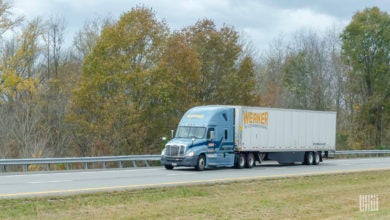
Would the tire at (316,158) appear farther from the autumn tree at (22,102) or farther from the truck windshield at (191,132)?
the autumn tree at (22,102)

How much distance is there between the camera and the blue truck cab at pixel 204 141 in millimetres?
30328

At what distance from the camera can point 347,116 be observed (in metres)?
74.4

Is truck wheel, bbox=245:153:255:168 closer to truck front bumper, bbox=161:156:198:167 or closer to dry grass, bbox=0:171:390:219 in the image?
truck front bumper, bbox=161:156:198:167

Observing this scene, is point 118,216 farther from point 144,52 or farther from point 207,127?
point 144,52

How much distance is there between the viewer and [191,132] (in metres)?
31.5

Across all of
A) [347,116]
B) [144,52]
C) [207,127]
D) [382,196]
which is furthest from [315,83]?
[382,196]

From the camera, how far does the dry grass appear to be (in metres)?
15.3

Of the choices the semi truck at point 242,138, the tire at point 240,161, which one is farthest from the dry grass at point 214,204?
the tire at point 240,161

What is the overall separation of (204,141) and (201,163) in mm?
1076

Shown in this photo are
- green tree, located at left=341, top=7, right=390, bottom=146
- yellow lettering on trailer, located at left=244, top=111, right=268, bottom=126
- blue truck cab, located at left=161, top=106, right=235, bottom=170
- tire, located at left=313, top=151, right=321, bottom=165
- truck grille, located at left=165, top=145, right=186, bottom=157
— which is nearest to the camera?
truck grille, located at left=165, top=145, right=186, bottom=157

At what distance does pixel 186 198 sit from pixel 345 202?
4735mm

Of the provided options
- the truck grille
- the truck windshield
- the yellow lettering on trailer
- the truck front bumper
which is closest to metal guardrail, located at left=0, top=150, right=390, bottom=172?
the truck windshield

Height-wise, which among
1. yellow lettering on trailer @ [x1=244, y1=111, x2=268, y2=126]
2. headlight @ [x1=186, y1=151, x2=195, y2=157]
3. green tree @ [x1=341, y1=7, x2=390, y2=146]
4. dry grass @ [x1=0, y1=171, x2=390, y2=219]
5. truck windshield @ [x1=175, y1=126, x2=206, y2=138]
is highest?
green tree @ [x1=341, y1=7, x2=390, y2=146]

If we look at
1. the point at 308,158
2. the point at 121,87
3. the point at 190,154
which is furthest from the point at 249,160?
the point at 121,87
